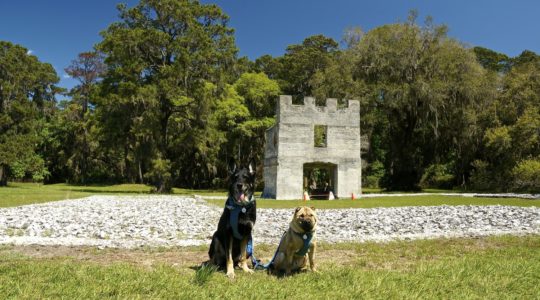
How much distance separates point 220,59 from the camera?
3077 cm

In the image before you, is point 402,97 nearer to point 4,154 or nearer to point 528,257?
point 528,257

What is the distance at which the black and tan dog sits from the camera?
5.21 m

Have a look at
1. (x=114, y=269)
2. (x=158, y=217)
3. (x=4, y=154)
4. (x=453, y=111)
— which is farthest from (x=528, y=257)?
(x=4, y=154)

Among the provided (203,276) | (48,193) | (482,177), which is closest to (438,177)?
(482,177)

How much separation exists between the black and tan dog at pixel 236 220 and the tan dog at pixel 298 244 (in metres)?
0.41

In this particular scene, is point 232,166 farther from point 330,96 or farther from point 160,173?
point 330,96

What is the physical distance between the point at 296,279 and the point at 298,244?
1.36ft

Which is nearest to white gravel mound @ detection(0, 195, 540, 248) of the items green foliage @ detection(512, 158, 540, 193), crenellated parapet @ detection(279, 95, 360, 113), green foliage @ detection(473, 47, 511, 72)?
crenellated parapet @ detection(279, 95, 360, 113)

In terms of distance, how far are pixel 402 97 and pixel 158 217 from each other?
74.7 feet

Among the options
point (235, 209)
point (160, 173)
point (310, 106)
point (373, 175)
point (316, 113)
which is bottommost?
point (235, 209)

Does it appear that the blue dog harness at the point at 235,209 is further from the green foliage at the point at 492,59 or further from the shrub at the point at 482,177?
the green foliage at the point at 492,59

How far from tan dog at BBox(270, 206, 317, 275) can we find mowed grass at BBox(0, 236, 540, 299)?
0.25 metres

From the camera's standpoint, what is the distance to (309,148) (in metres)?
24.9

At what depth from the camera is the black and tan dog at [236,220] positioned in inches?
205
